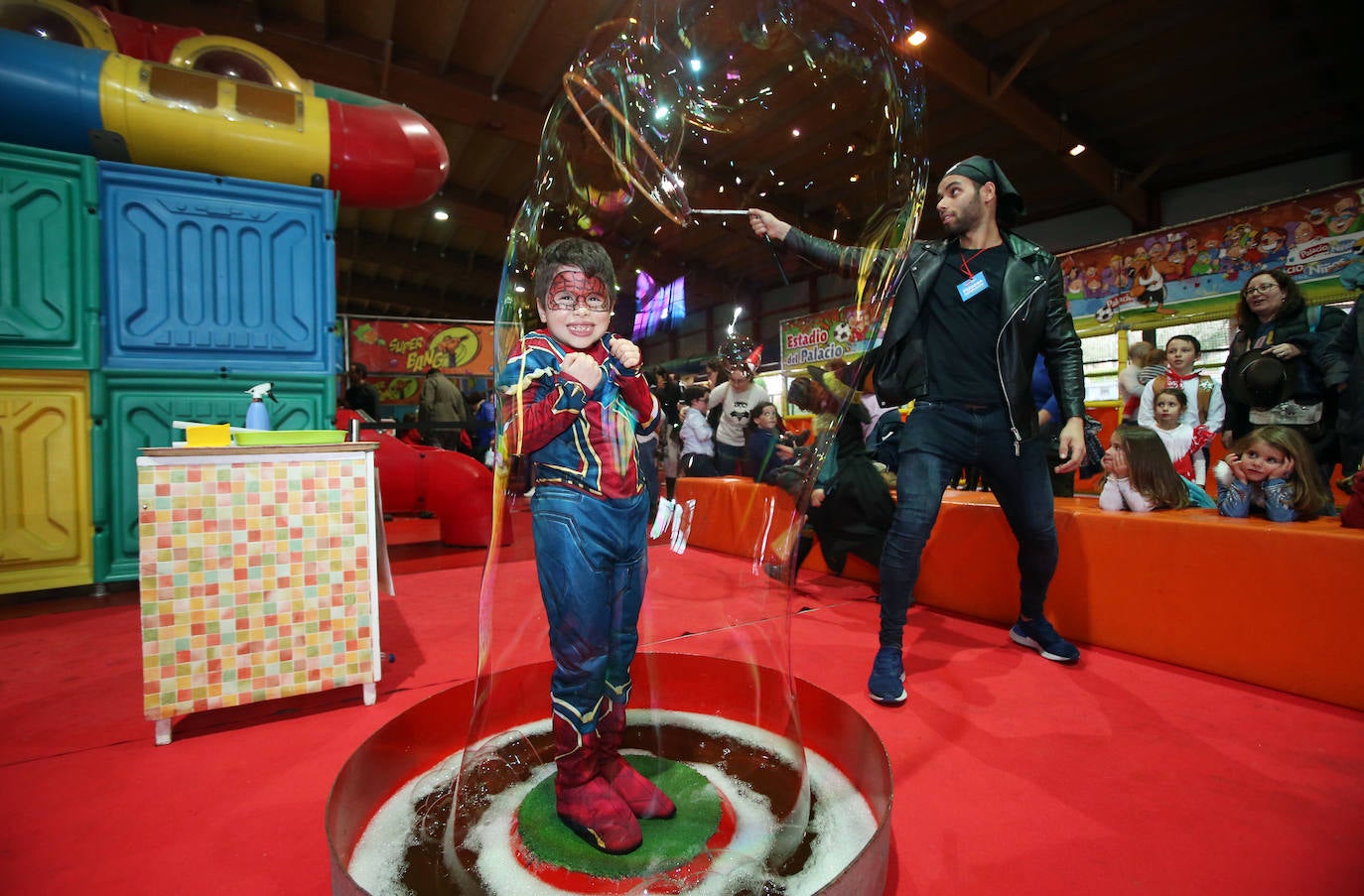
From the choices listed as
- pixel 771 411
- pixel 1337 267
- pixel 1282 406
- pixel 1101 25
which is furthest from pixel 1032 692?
pixel 1101 25

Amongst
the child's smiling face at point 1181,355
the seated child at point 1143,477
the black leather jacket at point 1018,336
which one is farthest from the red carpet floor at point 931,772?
the child's smiling face at point 1181,355

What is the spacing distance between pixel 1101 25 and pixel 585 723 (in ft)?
21.1

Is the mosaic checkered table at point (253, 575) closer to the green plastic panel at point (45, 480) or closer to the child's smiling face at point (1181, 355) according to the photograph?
the green plastic panel at point (45, 480)

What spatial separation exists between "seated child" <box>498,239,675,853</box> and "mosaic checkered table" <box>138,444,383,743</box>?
3.18 ft

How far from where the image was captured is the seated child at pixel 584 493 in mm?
887

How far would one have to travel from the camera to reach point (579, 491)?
921 mm

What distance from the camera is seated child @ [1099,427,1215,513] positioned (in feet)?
6.91

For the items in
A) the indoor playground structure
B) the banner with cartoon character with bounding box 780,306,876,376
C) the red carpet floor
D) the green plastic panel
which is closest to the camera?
the red carpet floor

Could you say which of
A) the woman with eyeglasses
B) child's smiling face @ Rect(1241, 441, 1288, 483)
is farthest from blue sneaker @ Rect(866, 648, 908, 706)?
the woman with eyeglasses

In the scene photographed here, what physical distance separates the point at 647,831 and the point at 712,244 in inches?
36.5

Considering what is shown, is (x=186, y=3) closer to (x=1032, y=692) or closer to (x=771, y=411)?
(x=771, y=411)

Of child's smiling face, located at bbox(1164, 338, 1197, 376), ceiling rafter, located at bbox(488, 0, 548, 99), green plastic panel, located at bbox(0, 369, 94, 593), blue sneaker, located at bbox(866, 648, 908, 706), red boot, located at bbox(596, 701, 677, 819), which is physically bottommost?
blue sneaker, located at bbox(866, 648, 908, 706)

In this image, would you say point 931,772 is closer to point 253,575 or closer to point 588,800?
point 588,800

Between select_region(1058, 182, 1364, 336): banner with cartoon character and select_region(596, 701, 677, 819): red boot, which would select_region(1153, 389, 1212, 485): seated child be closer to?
select_region(1058, 182, 1364, 336): banner with cartoon character
